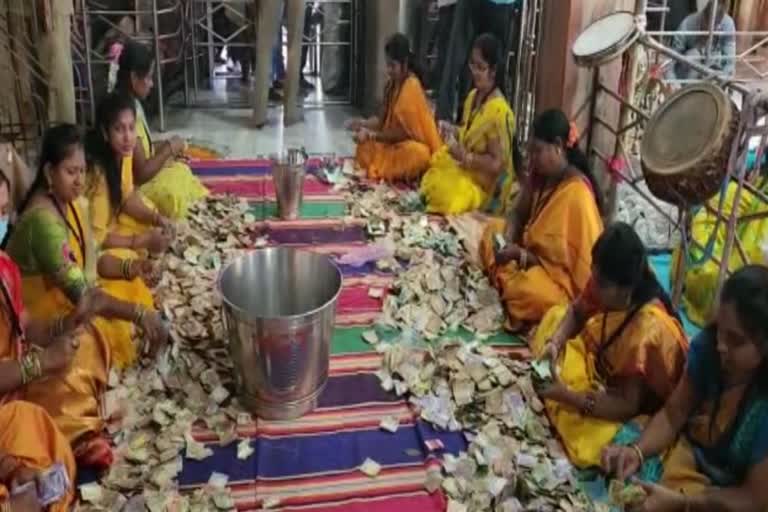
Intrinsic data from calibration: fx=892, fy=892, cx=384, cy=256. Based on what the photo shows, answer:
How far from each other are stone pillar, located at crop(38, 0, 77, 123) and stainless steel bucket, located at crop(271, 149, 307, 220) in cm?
123

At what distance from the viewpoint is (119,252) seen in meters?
3.64

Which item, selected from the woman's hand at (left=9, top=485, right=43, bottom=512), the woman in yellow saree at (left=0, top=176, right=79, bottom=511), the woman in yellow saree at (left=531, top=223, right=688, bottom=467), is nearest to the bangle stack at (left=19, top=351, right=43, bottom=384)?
the woman in yellow saree at (left=0, top=176, right=79, bottom=511)

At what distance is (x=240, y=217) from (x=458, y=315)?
1471mm

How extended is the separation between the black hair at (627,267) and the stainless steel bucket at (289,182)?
6.89 feet

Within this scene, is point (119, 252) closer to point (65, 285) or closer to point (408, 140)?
point (65, 285)

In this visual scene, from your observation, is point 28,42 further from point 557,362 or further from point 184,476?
point 557,362

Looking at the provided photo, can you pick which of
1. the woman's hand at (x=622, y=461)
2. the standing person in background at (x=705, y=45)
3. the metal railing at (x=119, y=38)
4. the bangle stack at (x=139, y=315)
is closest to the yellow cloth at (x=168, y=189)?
the metal railing at (x=119, y=38)

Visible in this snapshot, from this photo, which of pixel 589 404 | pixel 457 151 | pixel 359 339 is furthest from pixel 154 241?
pixel 589 404

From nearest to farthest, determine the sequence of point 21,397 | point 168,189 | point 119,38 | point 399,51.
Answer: point 21,397 → point 168,189 → point 399,51 → point 119,38

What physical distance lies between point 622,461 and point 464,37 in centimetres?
388

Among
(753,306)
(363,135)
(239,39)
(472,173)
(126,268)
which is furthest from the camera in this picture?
(239,39)

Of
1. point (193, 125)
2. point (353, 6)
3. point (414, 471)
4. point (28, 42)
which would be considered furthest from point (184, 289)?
point (353, 6)

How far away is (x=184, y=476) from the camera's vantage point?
2.81m

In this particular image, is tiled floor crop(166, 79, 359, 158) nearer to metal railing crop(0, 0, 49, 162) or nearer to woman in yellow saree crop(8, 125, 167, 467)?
metal railing crop(0, 0, 49, 162)
